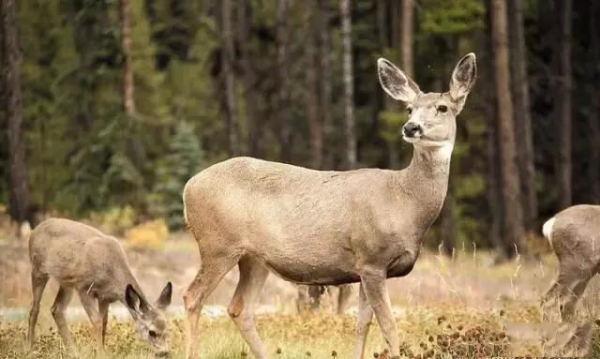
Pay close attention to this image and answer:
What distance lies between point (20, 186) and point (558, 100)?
57.1ft

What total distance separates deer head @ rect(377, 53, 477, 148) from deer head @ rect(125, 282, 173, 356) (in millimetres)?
3521

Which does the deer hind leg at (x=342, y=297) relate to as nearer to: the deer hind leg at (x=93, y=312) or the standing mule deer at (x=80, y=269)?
the standing mule deer at (x=80, y=269)

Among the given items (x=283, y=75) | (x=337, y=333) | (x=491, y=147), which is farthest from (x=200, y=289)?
(x=491, y=147)

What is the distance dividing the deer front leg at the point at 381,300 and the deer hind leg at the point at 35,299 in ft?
12.2

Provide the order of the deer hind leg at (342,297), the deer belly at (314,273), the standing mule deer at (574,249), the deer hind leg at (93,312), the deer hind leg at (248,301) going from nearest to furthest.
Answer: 1. the deer belly at (314,273)
2. the deer hind leg at (248,301)
3. the deer hind leg at (93,312)
4. the standing mule deer at (574,249)
5. the deer hind leg at (342,297)

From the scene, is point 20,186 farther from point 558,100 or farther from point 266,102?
point 266,102

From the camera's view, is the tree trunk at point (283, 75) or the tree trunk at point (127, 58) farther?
the tree trunk at point (283, 75)

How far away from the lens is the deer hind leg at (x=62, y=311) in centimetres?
1264

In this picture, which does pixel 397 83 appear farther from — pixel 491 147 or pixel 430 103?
pixel 491 147

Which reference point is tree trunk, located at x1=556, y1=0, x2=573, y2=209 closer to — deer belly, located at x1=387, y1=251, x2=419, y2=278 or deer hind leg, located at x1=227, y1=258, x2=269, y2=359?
deer hind leg, located at x1=227, y1=258, x2=269, y2=359

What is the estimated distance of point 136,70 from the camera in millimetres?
38906

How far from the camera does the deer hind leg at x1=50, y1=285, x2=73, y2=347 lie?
12639 millimetres

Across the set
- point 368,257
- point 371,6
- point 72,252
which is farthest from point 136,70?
point 368,257

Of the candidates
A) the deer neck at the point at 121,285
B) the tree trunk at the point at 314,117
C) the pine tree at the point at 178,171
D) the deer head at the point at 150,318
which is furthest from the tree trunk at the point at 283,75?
the deer head at the point at 150,318
